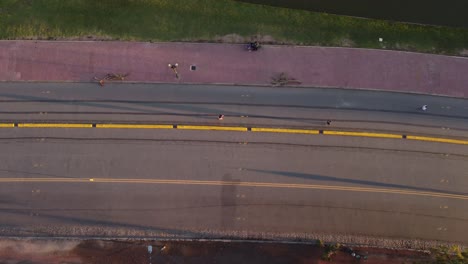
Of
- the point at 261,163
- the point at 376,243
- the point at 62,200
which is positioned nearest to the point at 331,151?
the point at 261,163

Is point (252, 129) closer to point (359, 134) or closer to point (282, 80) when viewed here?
point (282, 80)

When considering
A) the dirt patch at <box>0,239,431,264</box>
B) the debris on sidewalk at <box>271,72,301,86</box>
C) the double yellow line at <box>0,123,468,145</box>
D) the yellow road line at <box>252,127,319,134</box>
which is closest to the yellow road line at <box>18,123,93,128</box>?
the double yellow line at <box>0,123,468,145</box>

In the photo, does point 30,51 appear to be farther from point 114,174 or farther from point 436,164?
point 436,164

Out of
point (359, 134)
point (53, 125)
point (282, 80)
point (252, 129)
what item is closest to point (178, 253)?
point (252, 129)

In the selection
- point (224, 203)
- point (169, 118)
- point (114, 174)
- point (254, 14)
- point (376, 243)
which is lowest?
point (376, 243)

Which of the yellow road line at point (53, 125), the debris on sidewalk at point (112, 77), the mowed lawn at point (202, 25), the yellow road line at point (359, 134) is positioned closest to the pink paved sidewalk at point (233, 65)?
the debris on sidewalk at point (112, 77)
